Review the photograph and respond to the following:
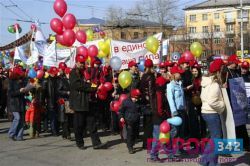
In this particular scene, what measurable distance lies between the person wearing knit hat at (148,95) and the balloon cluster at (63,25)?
2414 mm

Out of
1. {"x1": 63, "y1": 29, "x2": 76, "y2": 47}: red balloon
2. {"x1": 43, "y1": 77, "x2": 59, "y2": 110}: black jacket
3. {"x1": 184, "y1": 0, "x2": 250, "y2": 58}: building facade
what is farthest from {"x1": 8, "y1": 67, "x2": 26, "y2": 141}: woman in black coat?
{"x1": 184, "y1": 0, "x2": 250, "y2": 58}: building facade

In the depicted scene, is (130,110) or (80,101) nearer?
(130,110)

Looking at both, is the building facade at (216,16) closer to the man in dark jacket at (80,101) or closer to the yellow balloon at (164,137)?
the man in dark jacket at (80,101)

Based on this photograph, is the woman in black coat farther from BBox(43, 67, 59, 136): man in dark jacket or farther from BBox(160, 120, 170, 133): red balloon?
BBox(160, 120, 170, 133): red balloon

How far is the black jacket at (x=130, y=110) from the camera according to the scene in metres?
8.84

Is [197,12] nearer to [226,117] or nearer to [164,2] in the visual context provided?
[164,2]

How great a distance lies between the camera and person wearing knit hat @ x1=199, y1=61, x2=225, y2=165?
6936mm

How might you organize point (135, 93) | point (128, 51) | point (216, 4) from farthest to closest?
point (216, 4), point (128, 51), point (135, 93)

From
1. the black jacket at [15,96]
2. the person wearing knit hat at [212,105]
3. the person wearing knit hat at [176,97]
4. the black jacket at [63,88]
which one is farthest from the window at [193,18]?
the person wearing knit hat at [212,105]

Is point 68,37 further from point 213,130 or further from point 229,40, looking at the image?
point 229,40

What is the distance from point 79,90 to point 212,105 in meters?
3.23

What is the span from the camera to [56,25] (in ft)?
34.4

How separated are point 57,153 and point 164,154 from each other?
222 cm

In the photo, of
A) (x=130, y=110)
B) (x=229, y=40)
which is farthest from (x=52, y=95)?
(x=229, y=40)
